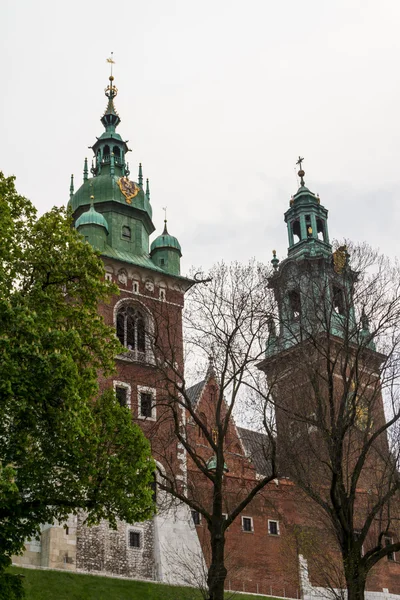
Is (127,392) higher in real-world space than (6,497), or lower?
higher

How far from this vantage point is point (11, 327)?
17.7 m

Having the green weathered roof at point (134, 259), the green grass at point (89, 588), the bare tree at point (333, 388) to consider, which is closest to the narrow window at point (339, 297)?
the bare tree at point (333, 388)

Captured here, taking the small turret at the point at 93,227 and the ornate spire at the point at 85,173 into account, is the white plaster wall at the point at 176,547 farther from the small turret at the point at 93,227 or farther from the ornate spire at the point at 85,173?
the ornate spire at the point at 85,173

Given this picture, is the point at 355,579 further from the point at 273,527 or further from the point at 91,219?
the point at 91,219

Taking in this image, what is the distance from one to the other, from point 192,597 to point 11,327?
53.1ft

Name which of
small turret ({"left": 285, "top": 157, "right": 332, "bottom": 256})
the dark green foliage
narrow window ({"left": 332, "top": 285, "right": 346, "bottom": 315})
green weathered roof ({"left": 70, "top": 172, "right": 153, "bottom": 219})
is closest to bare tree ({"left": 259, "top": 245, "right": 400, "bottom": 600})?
narrow window ({"left": 332, "top": 285, "right": 346, "bottom": 315})

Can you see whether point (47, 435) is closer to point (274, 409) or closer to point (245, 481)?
point (274, 409)

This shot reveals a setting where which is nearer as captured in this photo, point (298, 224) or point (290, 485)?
point (290, 485)

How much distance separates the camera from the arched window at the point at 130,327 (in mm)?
39719

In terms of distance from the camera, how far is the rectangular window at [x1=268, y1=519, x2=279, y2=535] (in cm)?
3950

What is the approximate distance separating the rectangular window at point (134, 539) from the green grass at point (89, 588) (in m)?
3.04

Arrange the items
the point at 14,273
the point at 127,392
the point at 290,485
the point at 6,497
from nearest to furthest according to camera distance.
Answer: the point at 6,497 < the point at 14,273 < the point at 127,392 < the point at 290,485

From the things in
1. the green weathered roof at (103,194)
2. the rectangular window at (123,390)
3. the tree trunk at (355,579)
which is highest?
the green weathered roof at (103,194)

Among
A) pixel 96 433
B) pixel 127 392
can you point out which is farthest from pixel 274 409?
pixel 127 392
